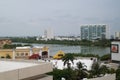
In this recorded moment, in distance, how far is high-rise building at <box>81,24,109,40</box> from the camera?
77250mm

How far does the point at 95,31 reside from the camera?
77812 mm

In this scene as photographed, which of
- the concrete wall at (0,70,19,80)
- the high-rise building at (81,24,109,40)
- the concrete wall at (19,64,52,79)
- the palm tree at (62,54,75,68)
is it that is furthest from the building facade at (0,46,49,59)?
the high-rise building at (81,24,109,40)

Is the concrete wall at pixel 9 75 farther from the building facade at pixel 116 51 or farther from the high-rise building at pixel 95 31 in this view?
the high-rise building at pixel 95 31

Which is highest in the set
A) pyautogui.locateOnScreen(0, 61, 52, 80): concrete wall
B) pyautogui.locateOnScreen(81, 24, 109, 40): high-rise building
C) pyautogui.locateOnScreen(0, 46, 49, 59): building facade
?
pyautogui.locateOnScreen(81, 24, 109, 40): high-rise building

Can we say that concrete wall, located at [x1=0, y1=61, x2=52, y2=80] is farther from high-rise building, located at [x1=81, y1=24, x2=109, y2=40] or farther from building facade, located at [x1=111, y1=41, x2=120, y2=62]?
high-rise building, located at [x1=81, y1=24, x2=109, y2=40]

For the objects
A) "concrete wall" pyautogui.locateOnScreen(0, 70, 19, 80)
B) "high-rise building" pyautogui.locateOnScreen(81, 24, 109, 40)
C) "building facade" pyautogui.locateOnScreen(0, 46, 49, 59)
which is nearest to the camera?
"concrete wall" pyautogui.locateOnScreen(0, 70, 19, 80)

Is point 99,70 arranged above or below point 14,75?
below

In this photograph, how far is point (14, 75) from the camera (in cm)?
662

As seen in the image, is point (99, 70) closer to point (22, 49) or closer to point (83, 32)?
point (22, 49)

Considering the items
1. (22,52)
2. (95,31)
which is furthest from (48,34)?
(22,52)

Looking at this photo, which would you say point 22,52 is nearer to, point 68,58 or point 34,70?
point 68,58

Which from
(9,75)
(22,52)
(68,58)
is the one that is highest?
(9,75)

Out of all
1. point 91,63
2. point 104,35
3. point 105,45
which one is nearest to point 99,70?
point 91,63

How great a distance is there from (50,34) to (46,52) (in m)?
73.5
